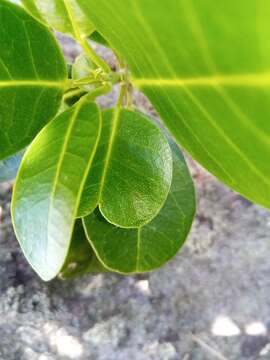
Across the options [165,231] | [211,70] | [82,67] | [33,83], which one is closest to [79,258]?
[165,231]

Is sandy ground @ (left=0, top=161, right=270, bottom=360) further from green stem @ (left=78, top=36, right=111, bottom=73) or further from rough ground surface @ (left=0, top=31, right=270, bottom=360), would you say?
green stem @ (left=78, top=36, right=111, bottom=73)

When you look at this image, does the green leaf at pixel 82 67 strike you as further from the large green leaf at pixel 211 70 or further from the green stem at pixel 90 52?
the large green leaf at pixel 211 70

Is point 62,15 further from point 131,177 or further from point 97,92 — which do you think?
point 131,177

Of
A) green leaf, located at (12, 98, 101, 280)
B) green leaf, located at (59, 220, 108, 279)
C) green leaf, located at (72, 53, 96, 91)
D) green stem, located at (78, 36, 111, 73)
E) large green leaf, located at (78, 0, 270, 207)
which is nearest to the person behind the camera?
large green leaf, located at (78, 0, 270, 207)

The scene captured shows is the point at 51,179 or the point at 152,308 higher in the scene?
the point at 51,179

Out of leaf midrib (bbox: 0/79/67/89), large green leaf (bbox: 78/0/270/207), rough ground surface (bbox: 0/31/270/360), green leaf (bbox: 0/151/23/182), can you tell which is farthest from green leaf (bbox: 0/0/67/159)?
rough ground surface (bbox: 0/31/270/360)

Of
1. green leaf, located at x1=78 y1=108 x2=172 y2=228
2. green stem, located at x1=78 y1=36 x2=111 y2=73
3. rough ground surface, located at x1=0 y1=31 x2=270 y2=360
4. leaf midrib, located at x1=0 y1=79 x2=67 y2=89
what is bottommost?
rough ground surface, located at x1=0 y1=31 x2=270 y2=360
